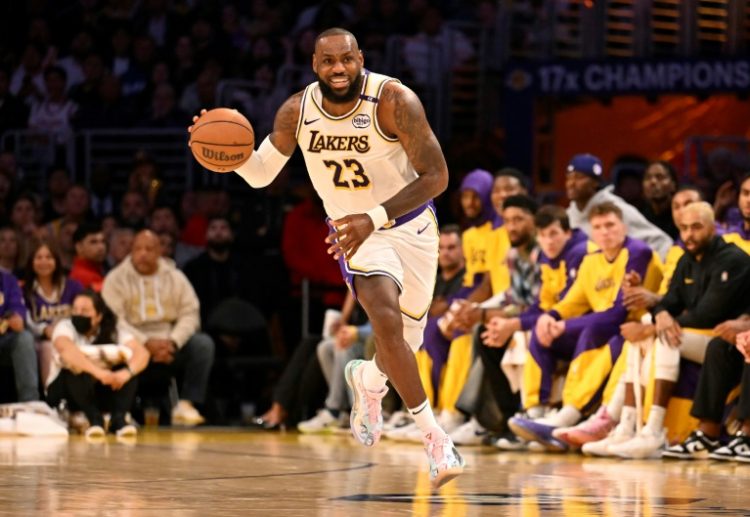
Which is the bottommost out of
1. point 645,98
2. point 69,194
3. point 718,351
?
point 718,351

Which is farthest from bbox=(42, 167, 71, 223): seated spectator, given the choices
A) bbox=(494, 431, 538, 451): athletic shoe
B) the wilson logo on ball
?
the wilson logo on ball

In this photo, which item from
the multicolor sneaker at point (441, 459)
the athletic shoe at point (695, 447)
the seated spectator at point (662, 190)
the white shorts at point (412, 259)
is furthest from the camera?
the seated spectator at point (662, 190)

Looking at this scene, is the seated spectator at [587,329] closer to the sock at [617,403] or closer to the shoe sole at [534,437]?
the shoe sole at [534,437]

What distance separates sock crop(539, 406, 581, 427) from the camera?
895 cm

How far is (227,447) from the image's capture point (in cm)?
912

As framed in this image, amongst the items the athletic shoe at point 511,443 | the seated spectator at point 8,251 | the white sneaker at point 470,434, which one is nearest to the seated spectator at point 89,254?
the seated spectator at point 8,251

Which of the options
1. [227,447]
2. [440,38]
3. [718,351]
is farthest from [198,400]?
[440,38]

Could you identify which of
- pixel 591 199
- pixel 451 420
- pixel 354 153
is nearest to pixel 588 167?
pixel 591 199

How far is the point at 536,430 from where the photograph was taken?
8875mm

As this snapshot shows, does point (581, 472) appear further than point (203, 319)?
No

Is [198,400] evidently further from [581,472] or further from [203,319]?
[581,472]

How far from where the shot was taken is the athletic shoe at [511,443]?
9.26m

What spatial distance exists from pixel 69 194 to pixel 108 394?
10.3 feet

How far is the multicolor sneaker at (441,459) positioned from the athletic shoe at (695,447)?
7.93 feet
